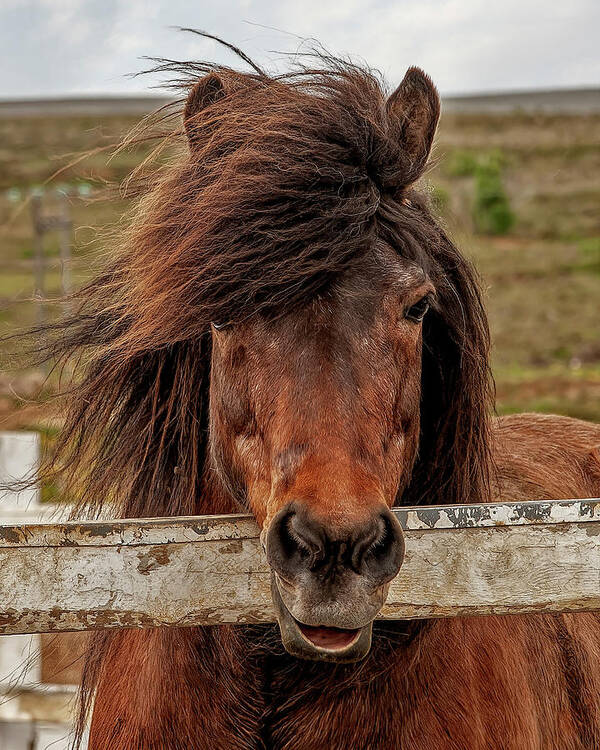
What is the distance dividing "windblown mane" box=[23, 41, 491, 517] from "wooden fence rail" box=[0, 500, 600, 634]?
640 millimetres

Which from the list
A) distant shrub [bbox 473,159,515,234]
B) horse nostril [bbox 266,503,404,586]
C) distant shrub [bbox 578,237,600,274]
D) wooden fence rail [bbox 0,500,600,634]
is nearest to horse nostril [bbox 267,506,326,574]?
horse nostril [bbox 266,503,404,586]

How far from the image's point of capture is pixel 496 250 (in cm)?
4234

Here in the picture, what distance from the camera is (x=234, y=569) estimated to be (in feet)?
7.20

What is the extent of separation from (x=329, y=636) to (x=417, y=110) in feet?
5.27

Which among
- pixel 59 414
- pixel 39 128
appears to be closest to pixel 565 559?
pixel 59 414

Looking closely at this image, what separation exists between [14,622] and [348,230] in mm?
1275

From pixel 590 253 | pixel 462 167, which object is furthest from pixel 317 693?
pixel 462 167

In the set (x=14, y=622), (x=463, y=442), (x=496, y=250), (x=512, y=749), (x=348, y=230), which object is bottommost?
(x=512, y=749)

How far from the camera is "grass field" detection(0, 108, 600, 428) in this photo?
58.7ft

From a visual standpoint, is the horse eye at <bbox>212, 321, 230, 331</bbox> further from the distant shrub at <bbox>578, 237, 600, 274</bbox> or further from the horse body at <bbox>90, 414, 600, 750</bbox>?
the distant shrub at <bbox>578, 237, 600, 274</bbox>

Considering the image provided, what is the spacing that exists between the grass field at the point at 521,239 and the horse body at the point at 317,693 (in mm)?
1211

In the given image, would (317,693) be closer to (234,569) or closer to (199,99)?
(234,569)

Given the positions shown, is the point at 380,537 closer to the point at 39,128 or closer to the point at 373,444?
the point at 373,444

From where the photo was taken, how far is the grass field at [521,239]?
58.7 feet
